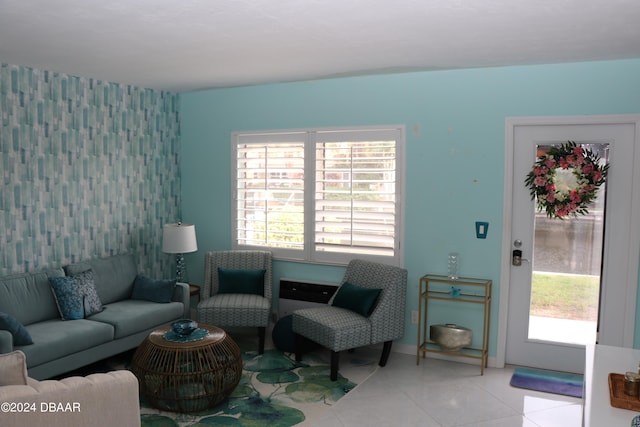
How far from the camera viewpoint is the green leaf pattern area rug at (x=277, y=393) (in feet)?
12.0

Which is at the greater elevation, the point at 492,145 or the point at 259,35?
the point at 259,35

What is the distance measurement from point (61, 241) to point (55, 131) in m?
0.93

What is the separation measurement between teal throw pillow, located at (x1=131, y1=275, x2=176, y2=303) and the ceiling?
1.85 m

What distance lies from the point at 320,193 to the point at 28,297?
8.52 feet

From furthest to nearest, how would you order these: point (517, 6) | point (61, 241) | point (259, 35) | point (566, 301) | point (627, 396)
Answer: point (61, 241)
point (566, 301)
point (259, 35)
point (517, 6)
point (627, 396)

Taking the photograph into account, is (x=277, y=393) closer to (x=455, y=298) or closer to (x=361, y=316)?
(x=361, y=316)

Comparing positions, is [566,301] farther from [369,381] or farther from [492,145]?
[369,381]

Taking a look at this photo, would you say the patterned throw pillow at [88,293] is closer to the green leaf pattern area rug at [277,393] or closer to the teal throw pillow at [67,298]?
the teal throw pillow at [67,298]

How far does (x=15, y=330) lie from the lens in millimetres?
3693

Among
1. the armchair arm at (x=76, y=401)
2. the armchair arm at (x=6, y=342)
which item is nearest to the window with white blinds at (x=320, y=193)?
the armchair arm at (x=6, y=342)

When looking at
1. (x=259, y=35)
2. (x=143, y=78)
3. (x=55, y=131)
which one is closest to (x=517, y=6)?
(x=259, y=35)

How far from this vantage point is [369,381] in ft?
14.3

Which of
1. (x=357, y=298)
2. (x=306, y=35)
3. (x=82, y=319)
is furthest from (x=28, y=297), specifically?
(x=306, y=35)

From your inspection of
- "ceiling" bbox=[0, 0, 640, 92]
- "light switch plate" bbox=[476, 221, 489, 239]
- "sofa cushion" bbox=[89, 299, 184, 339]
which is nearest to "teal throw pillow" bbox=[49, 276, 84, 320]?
"sofa cushion" bbox=[89, 299, 184, 339]
